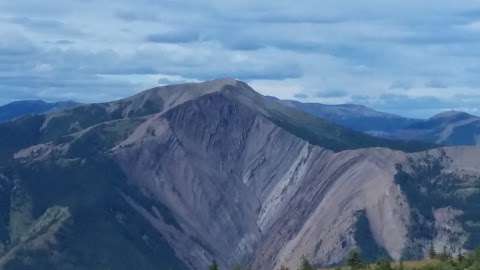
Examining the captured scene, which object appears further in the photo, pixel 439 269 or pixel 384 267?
pixel 384 267

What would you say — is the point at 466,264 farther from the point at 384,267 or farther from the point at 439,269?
the point at 384,267

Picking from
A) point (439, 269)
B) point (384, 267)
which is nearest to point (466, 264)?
point (439, 269)

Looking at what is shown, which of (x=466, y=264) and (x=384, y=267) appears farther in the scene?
(x=384, y=267)
